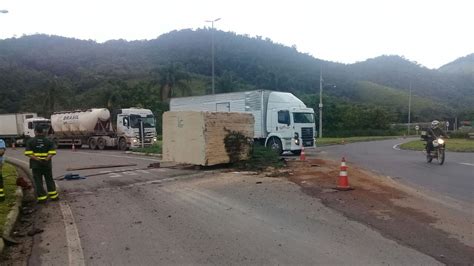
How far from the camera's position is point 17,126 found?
46.1 metres

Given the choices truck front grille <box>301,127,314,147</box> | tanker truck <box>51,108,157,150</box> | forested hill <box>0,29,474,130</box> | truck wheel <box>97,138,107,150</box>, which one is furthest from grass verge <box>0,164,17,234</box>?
forested hill <box>0,29,474,130</box>

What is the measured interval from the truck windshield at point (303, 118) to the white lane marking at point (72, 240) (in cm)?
1595

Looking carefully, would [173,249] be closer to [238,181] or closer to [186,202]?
[186,202]

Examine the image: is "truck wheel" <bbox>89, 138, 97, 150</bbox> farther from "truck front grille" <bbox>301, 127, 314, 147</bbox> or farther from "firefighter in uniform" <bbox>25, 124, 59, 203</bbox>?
"firefighter in uniform" <bbox>25, 124, 59, 203</bbox>

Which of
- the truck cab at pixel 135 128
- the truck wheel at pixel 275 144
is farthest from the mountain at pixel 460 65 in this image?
the truck wheel at pixel 275 144

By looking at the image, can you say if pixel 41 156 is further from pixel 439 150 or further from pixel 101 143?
pixel 101 143

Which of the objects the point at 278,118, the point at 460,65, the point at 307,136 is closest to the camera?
the point at 278,118

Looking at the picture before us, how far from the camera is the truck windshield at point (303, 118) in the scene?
2375 cm

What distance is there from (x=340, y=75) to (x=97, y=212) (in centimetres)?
13288

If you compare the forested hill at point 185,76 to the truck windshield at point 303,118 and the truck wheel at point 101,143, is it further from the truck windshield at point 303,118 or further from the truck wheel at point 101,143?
the truck windshield at point 303,118

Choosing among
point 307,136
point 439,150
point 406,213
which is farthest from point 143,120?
point 406,213

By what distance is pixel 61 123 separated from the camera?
127 ft

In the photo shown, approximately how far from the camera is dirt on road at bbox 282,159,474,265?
6.24 m

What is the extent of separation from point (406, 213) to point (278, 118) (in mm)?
15539
